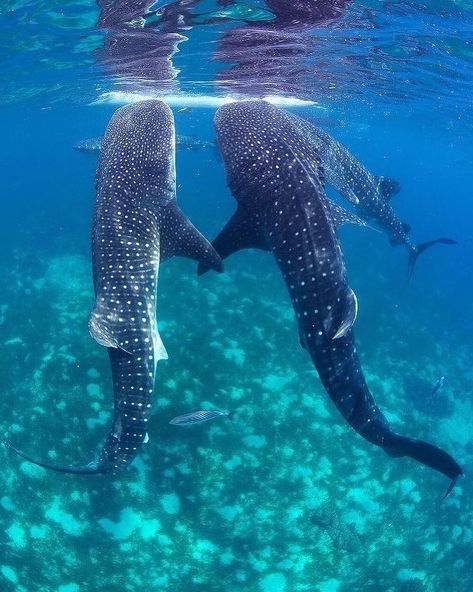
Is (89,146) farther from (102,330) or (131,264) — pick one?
(102,330)

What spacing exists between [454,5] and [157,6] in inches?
280

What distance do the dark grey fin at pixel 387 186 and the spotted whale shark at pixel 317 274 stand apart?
6397mm

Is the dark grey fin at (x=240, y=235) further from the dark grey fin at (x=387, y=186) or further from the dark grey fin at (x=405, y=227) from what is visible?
the dark grey fin at (x=405, y=227)

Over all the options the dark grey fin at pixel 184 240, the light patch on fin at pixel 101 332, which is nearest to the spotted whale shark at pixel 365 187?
the dark grey fin at pixel 184 240

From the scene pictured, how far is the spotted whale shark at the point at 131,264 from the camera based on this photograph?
495 centimetres

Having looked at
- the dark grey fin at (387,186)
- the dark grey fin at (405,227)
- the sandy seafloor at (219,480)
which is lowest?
the sandy seafloor at (219,480)

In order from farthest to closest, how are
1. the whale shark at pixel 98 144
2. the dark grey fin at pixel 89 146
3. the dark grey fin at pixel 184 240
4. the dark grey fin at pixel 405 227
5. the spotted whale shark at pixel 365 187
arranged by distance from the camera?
the whale shark at pixel 98 144 < the dark grey fin at pixel 89 146 < the dark grey fin at pixel 405 227 < the spotted whale shark at pixel 365 187 < the dark grey fin at pixel 184 240

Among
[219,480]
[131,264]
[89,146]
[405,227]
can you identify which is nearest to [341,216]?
[131,264]

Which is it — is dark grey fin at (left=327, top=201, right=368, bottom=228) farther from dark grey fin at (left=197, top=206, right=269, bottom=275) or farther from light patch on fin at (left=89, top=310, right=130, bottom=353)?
light patch on fin at (left=89, top=310, right=130, bottom=353)

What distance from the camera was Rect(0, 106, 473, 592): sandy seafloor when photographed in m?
9.62

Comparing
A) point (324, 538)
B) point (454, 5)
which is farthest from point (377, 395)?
point (454, 5)

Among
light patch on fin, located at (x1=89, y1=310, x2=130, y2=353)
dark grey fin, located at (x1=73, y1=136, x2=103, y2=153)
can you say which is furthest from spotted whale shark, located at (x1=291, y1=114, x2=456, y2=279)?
dark grey fin, located at (x1=73, y1=136, x2=103, y2=153)

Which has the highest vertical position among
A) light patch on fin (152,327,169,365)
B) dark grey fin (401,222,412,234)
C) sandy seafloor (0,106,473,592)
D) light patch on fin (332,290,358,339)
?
light patch on fin (332,290,358,339)

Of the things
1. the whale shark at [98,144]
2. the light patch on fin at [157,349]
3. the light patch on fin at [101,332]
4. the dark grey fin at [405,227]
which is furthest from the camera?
the whale shark at [98,144]
